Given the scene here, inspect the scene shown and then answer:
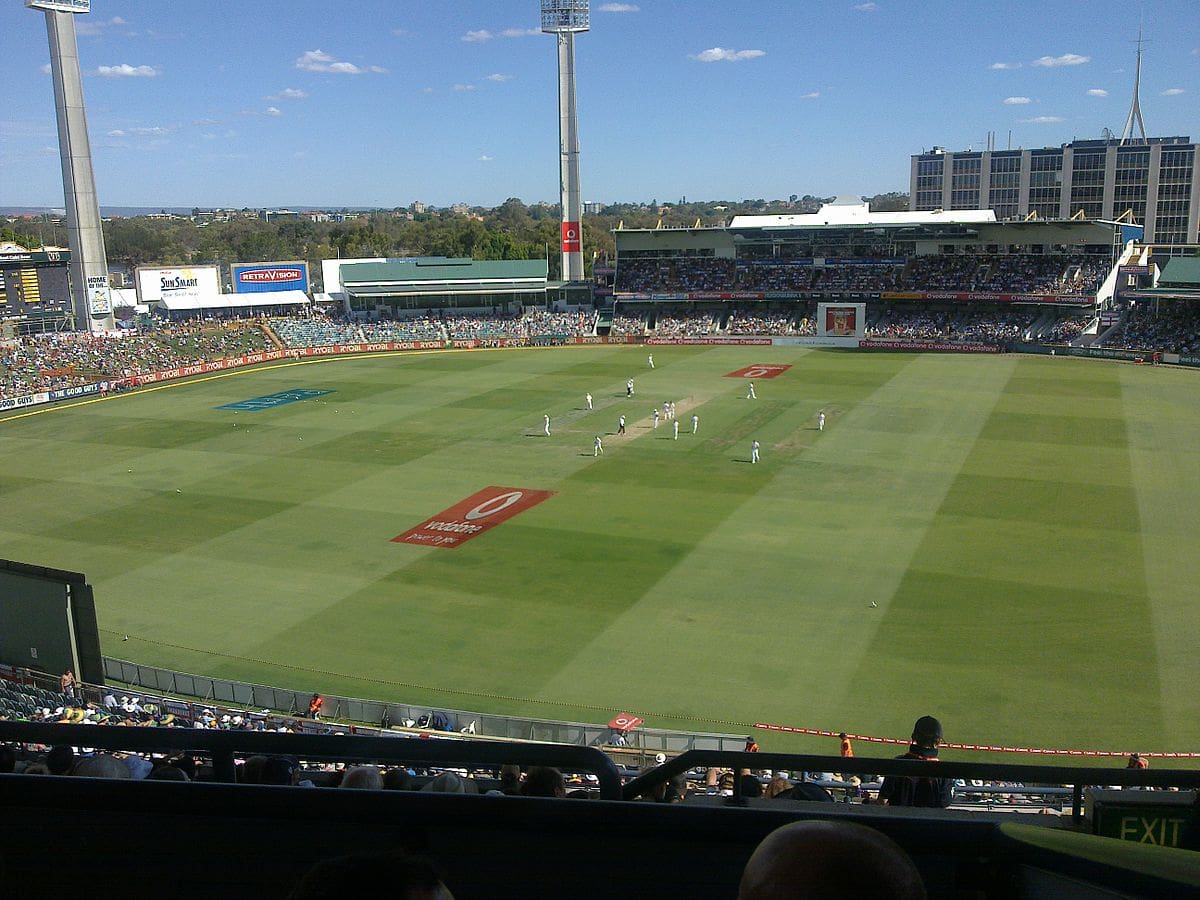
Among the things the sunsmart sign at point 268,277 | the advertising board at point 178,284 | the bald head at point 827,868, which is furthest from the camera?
the sunsmart sign at point 268,277

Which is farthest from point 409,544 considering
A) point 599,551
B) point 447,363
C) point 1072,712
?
point 447,363

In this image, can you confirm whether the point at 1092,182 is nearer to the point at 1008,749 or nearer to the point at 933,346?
the point at 933,346

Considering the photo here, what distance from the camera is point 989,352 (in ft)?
213

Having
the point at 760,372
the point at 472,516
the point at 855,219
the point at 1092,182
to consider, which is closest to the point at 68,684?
the point at 472,516

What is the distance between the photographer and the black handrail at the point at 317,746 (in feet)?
8.50

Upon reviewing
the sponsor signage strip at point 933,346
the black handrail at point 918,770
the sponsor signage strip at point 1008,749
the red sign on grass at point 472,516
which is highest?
the black handrail at point 918,770

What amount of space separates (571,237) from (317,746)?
84860mm

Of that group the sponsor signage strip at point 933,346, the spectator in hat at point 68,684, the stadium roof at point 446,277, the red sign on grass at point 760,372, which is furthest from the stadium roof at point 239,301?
the spectator in hat at point 68,684

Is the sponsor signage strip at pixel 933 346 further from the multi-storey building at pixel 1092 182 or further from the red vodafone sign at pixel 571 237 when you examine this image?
the multi-storey building at pixel 1092 182

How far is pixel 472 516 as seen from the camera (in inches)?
1185

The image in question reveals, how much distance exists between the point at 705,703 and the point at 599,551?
352 inches

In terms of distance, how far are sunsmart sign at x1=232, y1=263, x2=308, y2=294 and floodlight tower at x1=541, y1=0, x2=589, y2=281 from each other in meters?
21.6

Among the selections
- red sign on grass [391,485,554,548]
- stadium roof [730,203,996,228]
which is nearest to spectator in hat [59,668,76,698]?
red sign on grass [391,485,554,548]

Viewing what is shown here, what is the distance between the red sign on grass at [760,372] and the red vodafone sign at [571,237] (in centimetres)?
2974
